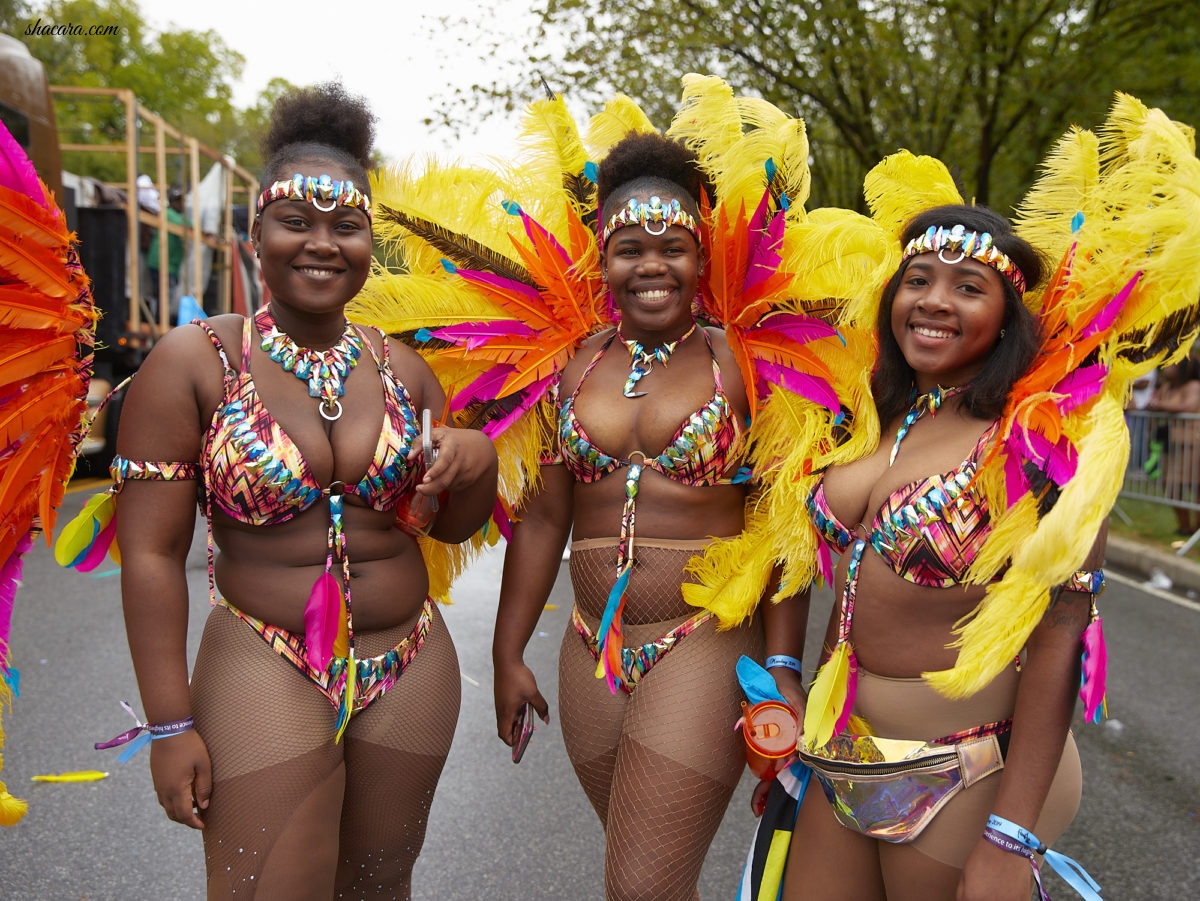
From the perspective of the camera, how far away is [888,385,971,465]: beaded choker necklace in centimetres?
211

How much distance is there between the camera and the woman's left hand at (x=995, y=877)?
5.96 ft

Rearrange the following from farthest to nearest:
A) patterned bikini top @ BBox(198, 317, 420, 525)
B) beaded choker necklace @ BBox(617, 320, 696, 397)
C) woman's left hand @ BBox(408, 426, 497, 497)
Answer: beaded choker necklace @ BBox(617, 320, 696, 397) < woman's left hand @ BBox(408, 426, 497, 497) < patterned bikini top @ BBox(198, 317, 420, 525)

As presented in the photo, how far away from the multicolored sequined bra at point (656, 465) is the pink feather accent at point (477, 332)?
415mm

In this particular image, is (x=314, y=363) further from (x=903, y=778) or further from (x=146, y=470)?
(x=903, y=778)

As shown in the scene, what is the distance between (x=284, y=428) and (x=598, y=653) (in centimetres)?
97

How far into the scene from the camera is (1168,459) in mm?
8648

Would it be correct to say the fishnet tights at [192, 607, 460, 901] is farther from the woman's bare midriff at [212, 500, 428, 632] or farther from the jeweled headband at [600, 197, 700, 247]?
the jeweled headband at [600, 197, 700, 247]

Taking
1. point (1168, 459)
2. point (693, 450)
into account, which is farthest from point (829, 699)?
point (1168, 459)

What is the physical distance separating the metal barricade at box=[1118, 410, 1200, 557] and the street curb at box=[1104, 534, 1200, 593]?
0.21 metres

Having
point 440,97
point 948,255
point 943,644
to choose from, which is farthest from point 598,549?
point 440,97

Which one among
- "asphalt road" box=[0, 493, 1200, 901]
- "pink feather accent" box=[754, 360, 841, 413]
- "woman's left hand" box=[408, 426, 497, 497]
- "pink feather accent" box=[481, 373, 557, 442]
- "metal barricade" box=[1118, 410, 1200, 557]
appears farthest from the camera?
"metal barricade" box=[1118, 410, 1200, 557]

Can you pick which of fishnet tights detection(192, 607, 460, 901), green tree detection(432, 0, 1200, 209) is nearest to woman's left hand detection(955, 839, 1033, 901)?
fishnet tights detection(192, 607, 460, 901)

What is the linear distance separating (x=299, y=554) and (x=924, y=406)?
1370 millimetres

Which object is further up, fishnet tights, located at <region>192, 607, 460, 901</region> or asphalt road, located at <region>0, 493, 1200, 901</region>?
fishnet tights, located at <region>192, 607, 460, 901</region>
